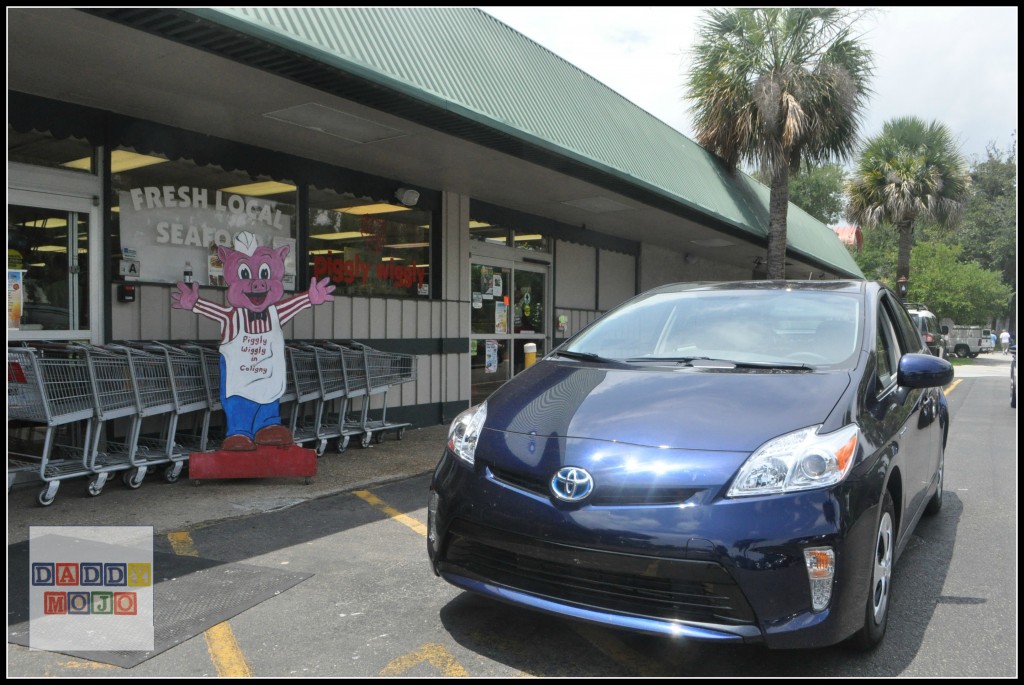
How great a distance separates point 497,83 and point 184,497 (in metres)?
4.92

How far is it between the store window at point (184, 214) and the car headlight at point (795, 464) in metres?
6.05

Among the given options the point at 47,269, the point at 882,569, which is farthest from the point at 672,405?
the point at 47,269

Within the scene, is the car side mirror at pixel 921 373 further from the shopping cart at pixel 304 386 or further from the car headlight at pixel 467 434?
the shopping cart at pixel 304 386

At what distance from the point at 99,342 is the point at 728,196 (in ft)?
37.7

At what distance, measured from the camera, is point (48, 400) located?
5.75 metres

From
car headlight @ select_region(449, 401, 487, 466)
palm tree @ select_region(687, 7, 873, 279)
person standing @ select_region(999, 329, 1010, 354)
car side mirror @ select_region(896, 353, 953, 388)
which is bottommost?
Answer: person standing @ select_region(999, 329, 1010, 354)

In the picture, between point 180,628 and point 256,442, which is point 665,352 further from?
point 256,442

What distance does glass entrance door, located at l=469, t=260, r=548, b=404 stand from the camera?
38.1ft

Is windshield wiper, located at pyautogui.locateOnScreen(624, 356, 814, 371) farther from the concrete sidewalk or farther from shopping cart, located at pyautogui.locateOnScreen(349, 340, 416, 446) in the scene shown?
shopping cart, located at pyautogui.locateOnScreen(349, 340, 416, 446)

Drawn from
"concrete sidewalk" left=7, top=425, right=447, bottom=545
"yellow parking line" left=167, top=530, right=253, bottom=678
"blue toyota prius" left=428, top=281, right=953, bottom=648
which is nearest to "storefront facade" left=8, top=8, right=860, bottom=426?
"concrete sidewalk" left=7, top=425, right=447, bottom=545

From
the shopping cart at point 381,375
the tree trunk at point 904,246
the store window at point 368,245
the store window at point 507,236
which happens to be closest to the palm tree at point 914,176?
the tree trunk at point 904,246

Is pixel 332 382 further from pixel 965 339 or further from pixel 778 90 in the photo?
pixel 965 339

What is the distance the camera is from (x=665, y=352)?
13.9 feet

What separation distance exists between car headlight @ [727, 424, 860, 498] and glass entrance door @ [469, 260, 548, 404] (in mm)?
8417
